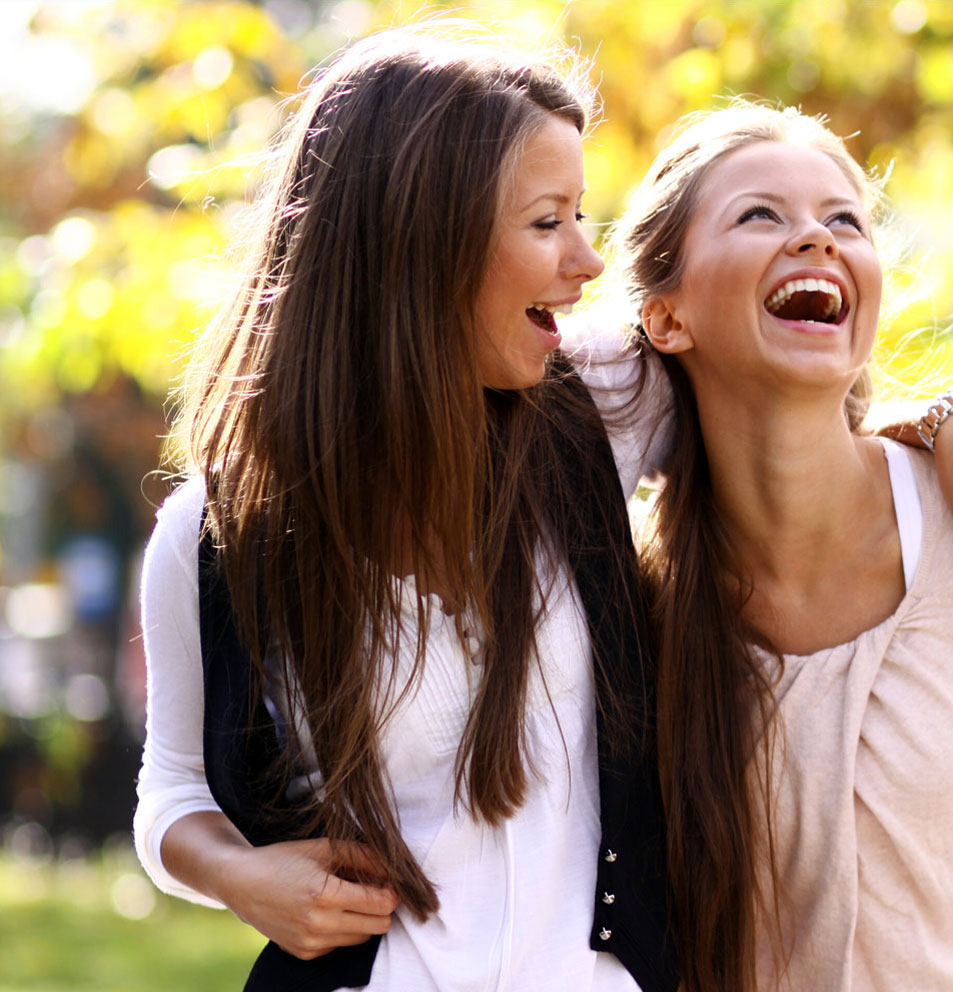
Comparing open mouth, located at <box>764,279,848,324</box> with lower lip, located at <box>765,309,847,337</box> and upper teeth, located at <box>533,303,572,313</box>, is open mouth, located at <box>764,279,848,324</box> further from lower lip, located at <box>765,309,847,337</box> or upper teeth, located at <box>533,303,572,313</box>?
upper teeth, located at <box>533,303,572,313</box>

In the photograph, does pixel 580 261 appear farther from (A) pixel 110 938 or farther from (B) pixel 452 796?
(A) pixel 110 938

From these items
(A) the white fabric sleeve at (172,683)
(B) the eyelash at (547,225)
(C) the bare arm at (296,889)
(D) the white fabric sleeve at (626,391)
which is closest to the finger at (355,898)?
(C) the bare arm at (296,889)

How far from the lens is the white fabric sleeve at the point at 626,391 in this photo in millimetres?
2555

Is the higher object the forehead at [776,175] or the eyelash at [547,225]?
the forehead at [776,175]

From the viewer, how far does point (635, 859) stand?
2.22 metres

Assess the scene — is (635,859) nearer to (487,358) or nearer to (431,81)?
(487,358)

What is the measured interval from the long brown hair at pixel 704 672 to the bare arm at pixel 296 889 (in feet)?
1.69

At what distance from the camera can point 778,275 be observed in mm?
2396

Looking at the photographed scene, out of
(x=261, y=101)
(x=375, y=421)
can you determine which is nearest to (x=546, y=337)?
(x=375, y=421)

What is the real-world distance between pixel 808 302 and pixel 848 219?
7.1 inches

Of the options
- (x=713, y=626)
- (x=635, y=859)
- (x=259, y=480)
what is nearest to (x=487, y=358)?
(x=259, y=480)

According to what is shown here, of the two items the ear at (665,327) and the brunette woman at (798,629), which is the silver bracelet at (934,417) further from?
the ear at (665,327)

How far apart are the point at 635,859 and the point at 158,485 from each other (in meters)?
11.3

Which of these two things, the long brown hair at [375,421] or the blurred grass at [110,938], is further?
the blurred grass at [110,938]
